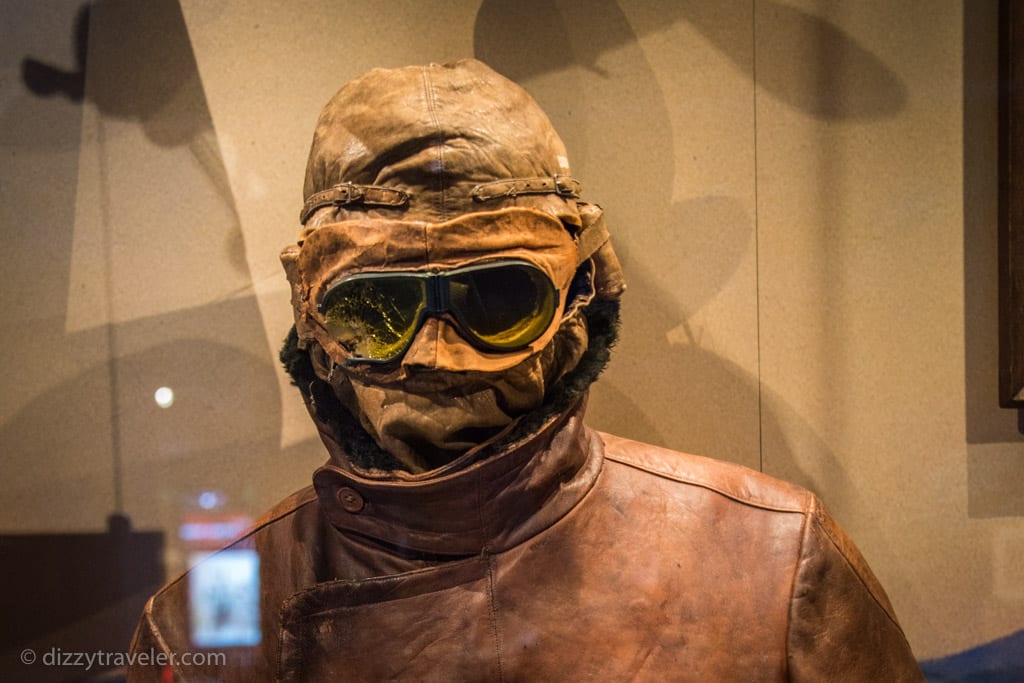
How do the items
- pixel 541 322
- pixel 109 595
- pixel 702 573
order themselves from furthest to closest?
pixel 109 595, pixel 702 573, pixel 541 322

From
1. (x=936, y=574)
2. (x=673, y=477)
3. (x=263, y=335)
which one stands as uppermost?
(x=263, y=335)

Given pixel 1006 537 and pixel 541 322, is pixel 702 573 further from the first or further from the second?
pixel 1006 537

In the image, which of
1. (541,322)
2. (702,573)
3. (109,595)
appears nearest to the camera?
(541,322)

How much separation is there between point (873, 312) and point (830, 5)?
757 mm

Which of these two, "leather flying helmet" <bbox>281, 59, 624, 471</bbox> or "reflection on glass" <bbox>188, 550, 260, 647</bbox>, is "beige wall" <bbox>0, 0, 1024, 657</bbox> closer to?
"reflection on glass" <bbox>188, 550, 260, 647</bbox>

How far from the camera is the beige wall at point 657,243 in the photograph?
2.19 meters

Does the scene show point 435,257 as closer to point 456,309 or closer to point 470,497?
point 456,309

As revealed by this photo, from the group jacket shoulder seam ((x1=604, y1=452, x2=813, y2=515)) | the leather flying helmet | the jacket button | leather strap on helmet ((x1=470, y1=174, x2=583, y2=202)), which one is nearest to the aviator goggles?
the leather flying helmet

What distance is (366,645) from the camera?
169 centimetres

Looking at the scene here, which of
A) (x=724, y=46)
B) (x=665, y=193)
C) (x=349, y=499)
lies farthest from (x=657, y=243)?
(x=349, y=499)

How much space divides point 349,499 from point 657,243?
1.04 m

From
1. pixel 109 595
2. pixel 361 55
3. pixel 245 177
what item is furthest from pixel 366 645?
pixel 361 55

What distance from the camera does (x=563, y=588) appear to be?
5.60ft

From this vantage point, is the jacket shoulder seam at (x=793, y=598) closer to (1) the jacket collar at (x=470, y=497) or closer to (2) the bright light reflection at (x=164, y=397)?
(1) the jacket collar at (x=470, y=497)
